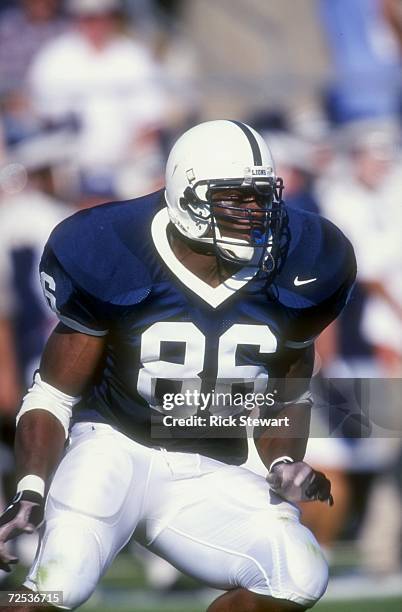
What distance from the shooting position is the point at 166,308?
3180mm

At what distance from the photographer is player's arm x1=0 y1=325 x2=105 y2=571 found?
124 inches

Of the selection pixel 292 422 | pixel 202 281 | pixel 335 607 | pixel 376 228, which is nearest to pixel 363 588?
pixel 335 607

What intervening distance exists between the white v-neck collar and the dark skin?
0.05 ft

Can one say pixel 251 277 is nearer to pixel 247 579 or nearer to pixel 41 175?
pixel 247 579

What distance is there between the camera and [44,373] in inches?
127

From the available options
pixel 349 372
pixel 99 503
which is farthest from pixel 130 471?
pixel 349 372

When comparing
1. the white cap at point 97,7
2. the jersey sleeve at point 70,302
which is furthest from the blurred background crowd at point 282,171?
the jersey sleeve at point 70,302

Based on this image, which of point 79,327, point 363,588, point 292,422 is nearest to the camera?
point 79,327

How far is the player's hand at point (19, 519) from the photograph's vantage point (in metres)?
2.97

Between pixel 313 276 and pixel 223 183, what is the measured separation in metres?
0.31

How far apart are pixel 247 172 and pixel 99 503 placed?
2.72 ft

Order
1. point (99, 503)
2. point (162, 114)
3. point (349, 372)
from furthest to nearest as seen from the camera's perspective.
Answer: point (162, 114) < point (349, 372) < point (99, 503)

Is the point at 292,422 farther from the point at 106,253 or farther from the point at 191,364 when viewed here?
the point at 106,253

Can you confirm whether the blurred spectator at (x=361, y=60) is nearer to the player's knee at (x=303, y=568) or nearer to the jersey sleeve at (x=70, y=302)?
the jersey sleeve at (x=70, y=302)
